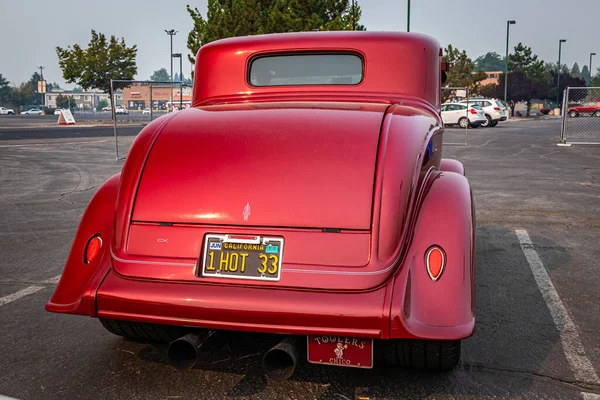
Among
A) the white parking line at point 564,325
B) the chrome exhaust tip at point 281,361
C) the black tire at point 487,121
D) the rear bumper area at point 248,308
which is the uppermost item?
the black tire at point 487,121

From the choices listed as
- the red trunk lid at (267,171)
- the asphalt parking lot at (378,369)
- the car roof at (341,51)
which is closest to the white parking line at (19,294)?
the asphalt parking lot at (378,369)

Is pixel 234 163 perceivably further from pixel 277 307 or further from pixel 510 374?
pixel 510 374

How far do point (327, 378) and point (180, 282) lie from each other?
1.00 meters

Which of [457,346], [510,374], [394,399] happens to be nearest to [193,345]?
[394,399]

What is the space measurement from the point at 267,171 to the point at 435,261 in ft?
Result: 3.24

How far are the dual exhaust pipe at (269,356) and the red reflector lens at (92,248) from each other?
0.77m

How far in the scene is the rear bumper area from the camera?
301 centimetres

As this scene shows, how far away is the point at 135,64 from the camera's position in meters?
52.6

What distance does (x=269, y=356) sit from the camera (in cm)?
307

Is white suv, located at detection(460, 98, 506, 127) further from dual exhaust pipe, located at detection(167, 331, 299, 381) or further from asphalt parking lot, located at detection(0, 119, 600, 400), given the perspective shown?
dual exhaust pipe, located at detection(167, 331, 299, 381)

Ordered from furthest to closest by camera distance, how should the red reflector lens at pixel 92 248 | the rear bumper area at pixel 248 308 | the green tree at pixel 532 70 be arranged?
the green tree at pixel 532 70 → the red reflector lens at pixel 92 248 → the rear bumper area at pixel 248 308

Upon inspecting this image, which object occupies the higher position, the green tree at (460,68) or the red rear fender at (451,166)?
the green tree at (460,68)

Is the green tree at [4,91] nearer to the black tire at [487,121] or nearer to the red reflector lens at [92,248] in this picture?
the black tire at [487,121]

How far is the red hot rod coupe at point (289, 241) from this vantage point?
3.09 meters
